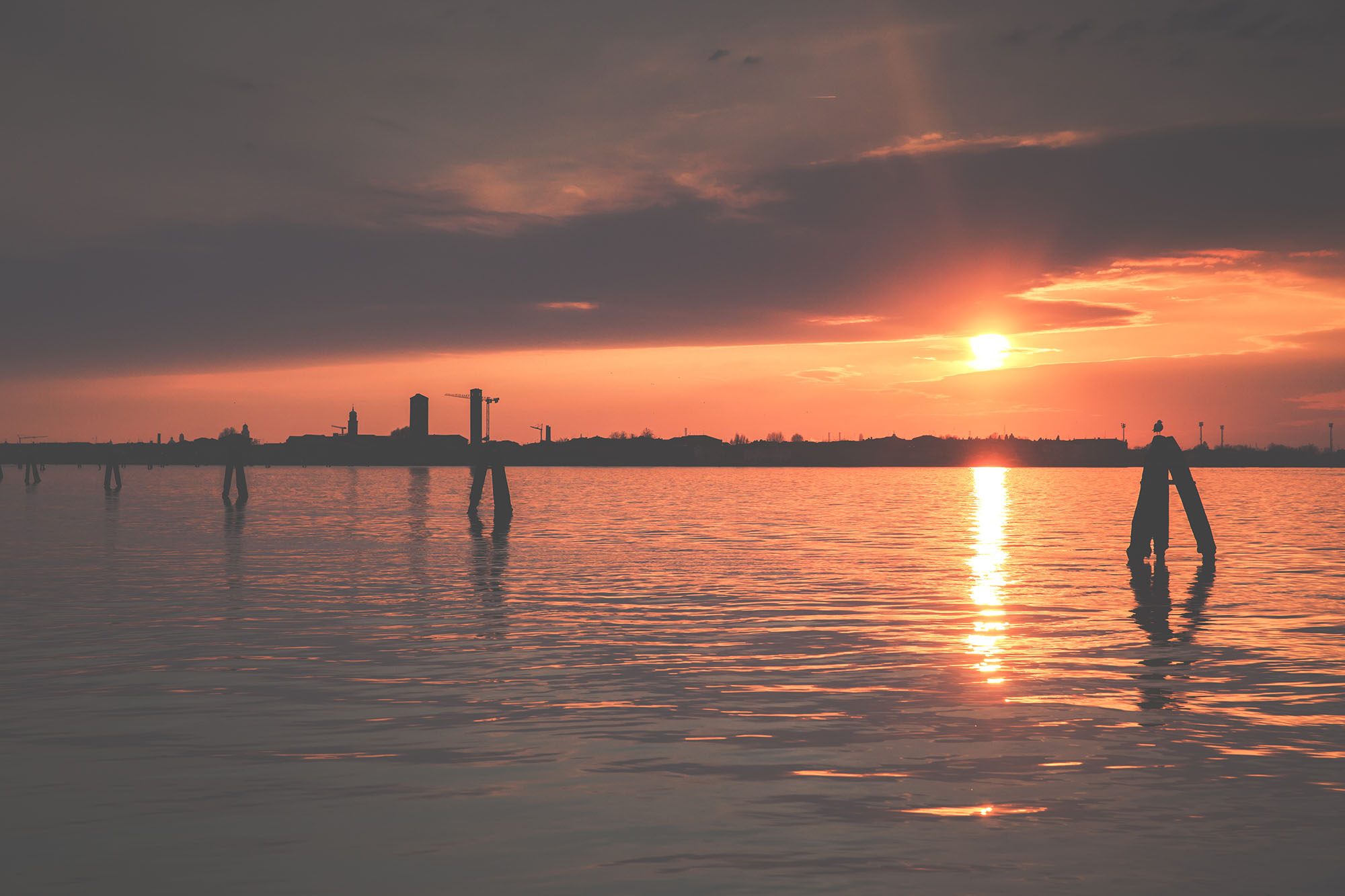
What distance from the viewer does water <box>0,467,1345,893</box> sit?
7742 mm

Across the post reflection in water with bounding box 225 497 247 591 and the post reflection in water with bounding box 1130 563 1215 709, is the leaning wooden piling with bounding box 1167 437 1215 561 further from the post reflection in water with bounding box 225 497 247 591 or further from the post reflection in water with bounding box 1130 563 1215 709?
the post reflection in water with bounding box 225 497 247 591

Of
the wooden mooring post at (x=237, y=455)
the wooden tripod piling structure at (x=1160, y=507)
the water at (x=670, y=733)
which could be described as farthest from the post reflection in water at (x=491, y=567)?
the wooden mooring post at (x=237, y=455)

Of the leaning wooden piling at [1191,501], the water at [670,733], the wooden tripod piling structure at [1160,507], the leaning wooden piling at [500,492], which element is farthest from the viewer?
the leaning wooden piling at [500,492]

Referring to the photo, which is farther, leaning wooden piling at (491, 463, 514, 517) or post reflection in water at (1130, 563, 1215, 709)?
leaning wooden piling at (491, 463, 514, 517)

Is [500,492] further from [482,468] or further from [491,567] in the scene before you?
[491,567]

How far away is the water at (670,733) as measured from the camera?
7.74 m

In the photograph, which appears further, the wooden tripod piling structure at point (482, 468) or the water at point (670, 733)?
the wooden tripod piling structure at point (482, 468)

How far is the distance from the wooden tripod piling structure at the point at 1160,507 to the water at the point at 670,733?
9.06 ft

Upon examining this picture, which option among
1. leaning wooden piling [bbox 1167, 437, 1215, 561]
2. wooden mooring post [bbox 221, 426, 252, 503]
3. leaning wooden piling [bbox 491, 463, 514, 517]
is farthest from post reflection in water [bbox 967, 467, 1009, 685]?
wooden mooring post [bbox 221, 426, 252, 503]

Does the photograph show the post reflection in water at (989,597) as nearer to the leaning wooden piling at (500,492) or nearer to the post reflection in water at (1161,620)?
the post reflection in water at (1161,620)

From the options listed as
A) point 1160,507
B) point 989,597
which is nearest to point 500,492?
point 1160,507

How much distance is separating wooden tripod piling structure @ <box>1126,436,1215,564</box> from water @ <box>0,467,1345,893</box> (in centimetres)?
276

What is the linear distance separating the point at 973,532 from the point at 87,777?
44.8 m

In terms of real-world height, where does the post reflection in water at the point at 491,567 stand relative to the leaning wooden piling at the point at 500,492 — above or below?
below
